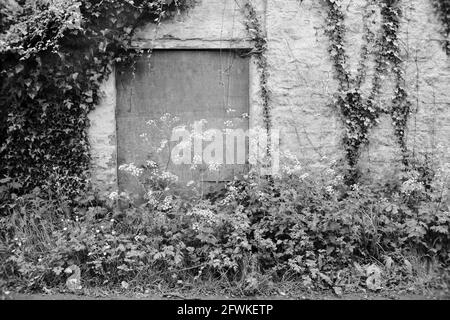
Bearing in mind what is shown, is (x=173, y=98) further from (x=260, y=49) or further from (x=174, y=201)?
(x=174, y=201)

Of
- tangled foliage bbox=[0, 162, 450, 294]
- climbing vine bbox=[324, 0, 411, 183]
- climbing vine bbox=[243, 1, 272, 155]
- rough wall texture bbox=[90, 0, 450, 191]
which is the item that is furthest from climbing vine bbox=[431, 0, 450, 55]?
climbing vine bbox=[243, 1, 272, 155]

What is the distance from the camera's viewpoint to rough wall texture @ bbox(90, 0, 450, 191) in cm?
559

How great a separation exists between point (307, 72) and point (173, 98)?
1637mm

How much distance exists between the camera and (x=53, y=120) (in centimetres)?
545

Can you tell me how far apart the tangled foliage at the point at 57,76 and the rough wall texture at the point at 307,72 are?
0.64 ft

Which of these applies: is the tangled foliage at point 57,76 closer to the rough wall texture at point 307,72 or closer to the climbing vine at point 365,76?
the rough wall texture at point 307,72

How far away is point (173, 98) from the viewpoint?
18.8 ft

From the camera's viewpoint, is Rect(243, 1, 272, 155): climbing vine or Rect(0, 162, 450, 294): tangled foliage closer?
Rect(0, 162, 450, 294): tangled foliage

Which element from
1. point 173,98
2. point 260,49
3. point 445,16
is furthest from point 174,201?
point 445,16

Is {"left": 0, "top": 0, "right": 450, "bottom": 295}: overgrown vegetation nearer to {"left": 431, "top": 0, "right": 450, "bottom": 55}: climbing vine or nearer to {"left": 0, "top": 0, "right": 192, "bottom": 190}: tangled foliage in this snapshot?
{"left": 0, "top": 0, "right": 192, "bottom": 190}: tangled foliage

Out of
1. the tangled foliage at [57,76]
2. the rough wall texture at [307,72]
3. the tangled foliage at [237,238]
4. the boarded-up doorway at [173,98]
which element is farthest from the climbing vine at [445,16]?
the tangled foliage at [57,76]

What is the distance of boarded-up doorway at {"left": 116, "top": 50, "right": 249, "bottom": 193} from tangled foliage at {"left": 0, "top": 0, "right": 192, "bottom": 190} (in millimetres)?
325

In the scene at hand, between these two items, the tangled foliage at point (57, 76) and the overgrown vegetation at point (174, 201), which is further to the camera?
the tangled foliage at point (57, 76)

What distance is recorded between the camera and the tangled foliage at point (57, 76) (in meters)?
5.27
